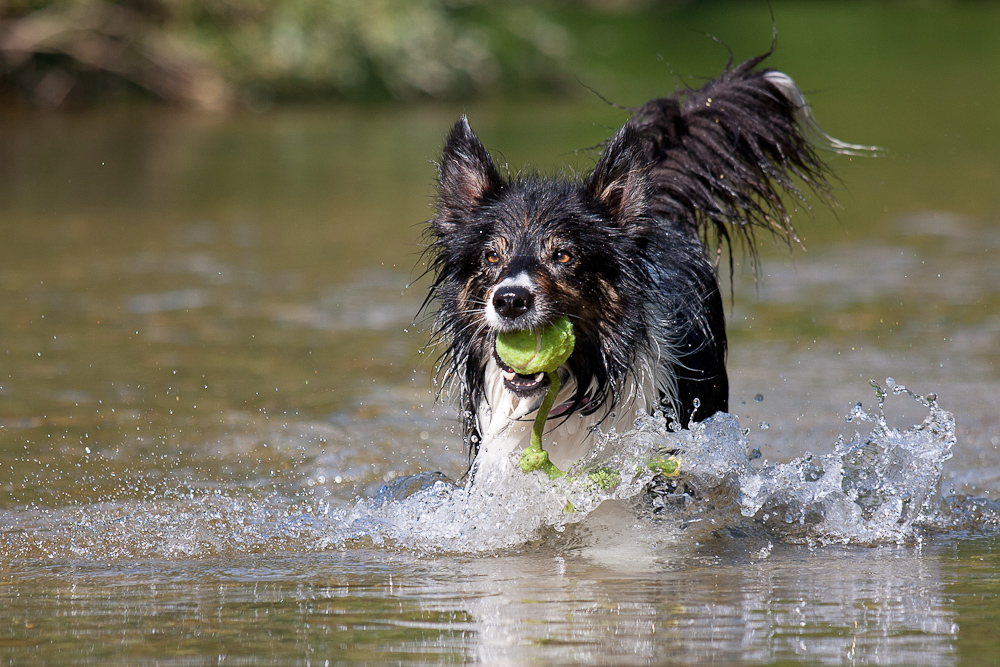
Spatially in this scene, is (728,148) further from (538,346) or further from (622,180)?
(538,346)

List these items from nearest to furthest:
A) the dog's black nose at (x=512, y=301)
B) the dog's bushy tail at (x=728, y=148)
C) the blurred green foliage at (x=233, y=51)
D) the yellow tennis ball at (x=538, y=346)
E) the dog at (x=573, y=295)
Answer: the dog's black nose at (x=512, y=301)
the yellow tennis ball at (x=538, y=346)
the dog at (x=573, y=295)
the dog's bushy tail at (x=728, y=148)
the blurred green foliage at (x=233, y=51)

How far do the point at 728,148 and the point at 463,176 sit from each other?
4.80 ft

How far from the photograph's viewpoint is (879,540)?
492cm

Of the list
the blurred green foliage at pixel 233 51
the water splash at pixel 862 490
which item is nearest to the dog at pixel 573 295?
the water splash at pixel 862 490

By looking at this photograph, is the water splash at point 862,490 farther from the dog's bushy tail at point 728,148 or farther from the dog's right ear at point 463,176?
the dog's right ear at point 463,176

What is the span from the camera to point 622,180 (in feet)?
16.2

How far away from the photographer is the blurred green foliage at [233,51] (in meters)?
20.3

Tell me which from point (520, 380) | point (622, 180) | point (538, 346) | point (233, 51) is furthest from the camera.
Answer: point (233, 51)

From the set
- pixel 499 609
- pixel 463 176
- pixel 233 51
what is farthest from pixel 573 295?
pixel 233 51

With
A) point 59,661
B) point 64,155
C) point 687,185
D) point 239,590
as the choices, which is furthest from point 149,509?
point 64,155

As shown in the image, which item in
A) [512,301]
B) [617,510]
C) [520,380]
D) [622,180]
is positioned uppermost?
[622,180]

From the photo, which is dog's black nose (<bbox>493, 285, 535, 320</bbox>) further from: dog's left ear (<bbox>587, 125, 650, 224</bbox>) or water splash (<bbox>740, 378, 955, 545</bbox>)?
water splash (<bbox>740, 378, 955, 545</bbox>)

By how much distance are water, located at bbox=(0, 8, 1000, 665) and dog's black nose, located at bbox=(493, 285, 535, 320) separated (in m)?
0.76

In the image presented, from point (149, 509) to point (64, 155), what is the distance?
12.3 meters
